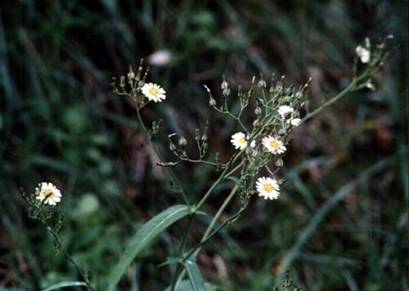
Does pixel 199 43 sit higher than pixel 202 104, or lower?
higher

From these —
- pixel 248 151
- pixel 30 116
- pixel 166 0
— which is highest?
pixel 166 0

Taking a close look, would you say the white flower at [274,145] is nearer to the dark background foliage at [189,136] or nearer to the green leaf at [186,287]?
the green leaf at [186,287]

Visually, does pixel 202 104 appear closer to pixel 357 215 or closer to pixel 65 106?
pixel 65 106

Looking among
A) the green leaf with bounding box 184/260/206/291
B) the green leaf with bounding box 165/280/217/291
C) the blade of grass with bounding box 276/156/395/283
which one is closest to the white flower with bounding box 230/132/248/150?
the green leaf with bounding box 184/260/206/291

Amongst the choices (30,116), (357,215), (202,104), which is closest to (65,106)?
(30,116)

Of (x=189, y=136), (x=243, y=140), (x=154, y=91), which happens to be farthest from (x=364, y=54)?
(x=189, y=136)

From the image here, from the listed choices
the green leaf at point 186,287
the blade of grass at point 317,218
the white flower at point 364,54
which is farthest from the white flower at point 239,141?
the blade of grass at point 317,218
